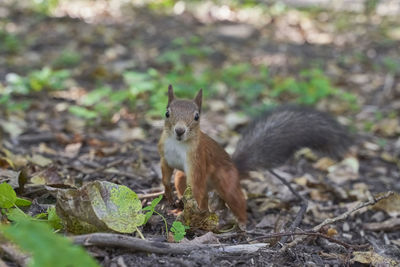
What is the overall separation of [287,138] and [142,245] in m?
1.62

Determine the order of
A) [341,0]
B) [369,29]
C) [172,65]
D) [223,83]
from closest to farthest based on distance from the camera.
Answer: [223,83] < [172,65] < [369,29] < [341,0]

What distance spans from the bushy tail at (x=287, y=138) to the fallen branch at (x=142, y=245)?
1206 mm

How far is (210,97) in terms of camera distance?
548 cm

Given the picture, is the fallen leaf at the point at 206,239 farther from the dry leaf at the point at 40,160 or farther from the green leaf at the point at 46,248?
the dry leaf at the point at 40,160

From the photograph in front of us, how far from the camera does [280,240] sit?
7.66ft

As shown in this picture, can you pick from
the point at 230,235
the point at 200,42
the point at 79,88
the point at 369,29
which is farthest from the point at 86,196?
the point at 369,29

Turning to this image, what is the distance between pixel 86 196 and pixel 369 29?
784 cm

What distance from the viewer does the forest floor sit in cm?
283

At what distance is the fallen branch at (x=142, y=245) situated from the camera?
173cm

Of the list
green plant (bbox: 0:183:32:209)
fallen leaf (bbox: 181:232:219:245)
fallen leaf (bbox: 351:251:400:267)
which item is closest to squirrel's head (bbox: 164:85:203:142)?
fallen leaf (bbox: 181:232:219:245)

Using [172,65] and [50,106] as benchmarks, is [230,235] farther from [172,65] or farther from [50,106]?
[172,65]

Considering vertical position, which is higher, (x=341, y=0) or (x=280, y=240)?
(x=341, y=0)

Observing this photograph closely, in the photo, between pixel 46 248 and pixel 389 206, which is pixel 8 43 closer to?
pixel 389 206

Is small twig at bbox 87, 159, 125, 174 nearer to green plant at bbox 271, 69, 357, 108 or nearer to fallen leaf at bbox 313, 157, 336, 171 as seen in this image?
fallen leaf at bbox 313, 157, 336, 171
